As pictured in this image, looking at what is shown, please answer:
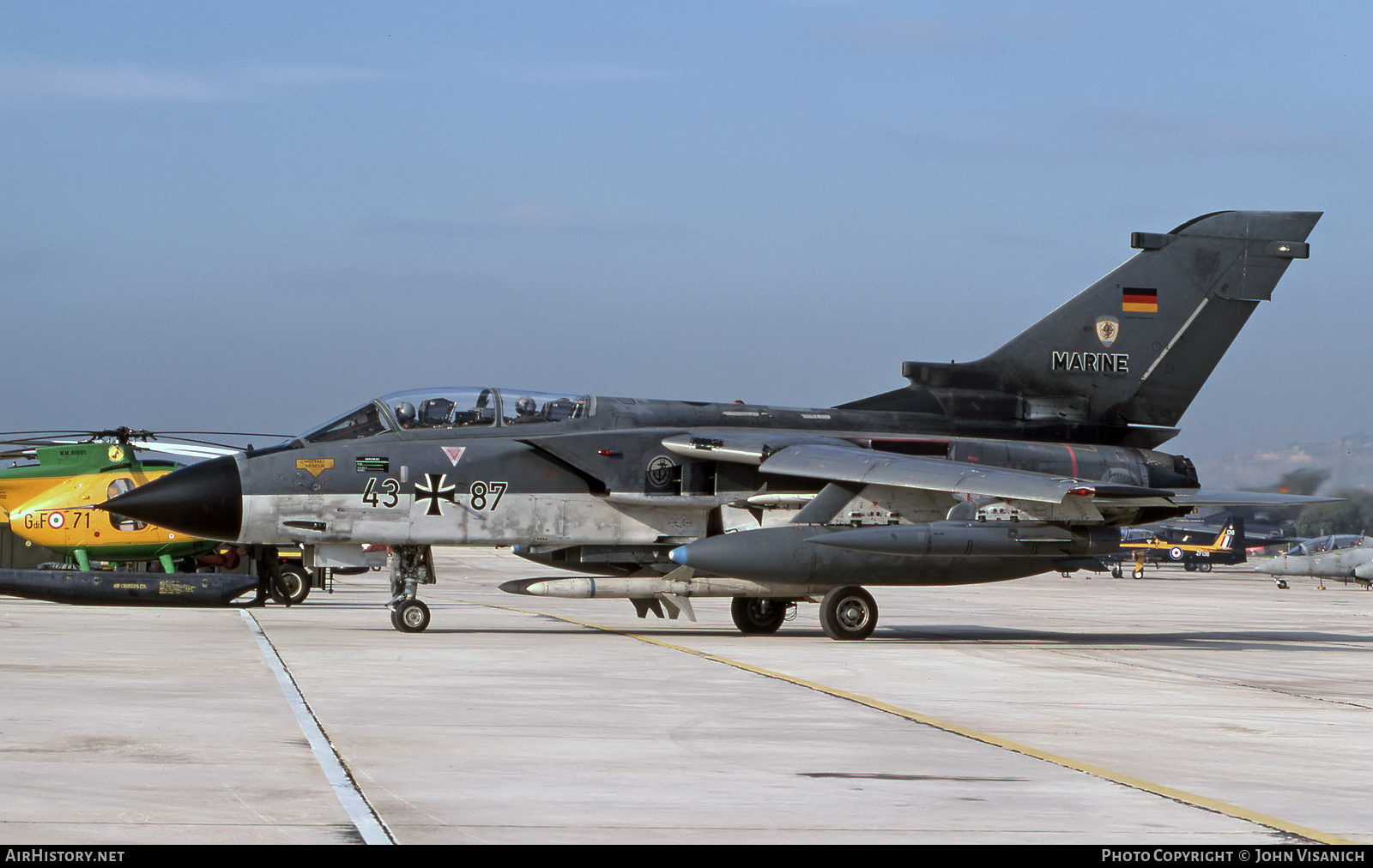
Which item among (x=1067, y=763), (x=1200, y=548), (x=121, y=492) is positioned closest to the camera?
(x=1067, y=763)

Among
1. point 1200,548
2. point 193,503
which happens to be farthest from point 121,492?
point 1200,548

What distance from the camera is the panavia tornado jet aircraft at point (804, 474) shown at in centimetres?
1600

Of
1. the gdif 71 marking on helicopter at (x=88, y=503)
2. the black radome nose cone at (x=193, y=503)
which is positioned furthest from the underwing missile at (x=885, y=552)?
the gdif 71 marking on helicopter at (x=88, y=503)

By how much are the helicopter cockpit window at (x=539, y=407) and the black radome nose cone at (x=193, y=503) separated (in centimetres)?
313

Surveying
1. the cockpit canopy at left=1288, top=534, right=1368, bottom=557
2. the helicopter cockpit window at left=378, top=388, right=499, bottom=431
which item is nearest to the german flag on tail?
the helicopter cockpit window at left=378, top=388, right=499, bottom=431

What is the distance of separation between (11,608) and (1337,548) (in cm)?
4137

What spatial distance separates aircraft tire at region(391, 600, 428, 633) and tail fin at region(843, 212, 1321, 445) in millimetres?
6110

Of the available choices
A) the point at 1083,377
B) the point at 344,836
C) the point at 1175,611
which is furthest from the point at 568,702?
the point at 1175,611

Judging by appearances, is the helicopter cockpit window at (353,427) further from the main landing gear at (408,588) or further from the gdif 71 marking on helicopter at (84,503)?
the gdif 71 marking on helicopter at (84,503)

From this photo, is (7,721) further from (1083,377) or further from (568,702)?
(1083,377)

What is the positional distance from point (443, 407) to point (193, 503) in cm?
292

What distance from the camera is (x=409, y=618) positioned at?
1691 centimetres

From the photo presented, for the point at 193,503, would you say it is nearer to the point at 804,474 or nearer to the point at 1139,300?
the point at 804,474

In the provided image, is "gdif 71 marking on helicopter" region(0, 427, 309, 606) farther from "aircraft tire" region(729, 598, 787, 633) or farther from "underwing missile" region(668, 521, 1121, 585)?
"underwing missile" region(668, 521, 1121, 585)
